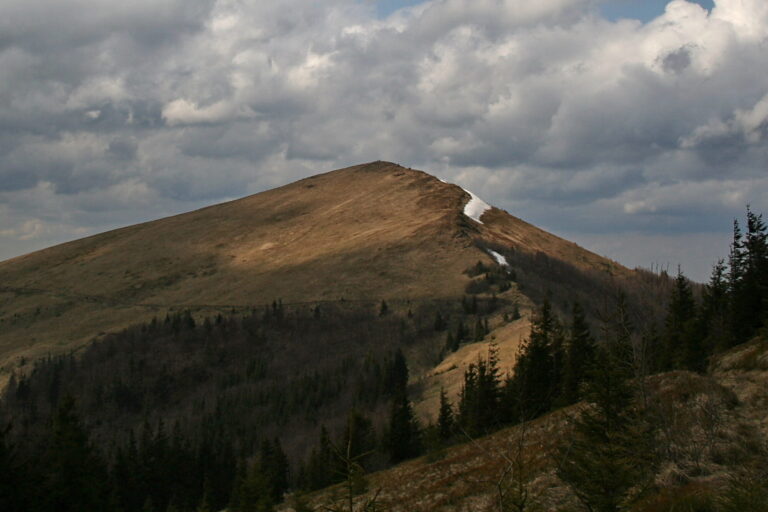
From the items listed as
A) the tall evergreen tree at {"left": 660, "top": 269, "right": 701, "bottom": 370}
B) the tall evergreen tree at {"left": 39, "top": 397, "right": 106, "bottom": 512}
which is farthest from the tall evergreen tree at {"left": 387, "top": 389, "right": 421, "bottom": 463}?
the tall evergreen tree at {"left": 39, "top": 397, "right": 106, "bottom": 512}

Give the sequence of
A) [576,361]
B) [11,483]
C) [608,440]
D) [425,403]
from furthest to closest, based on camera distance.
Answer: [425,403]
[576,361]
[11,483]
[608,440]

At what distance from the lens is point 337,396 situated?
146625 millimetres

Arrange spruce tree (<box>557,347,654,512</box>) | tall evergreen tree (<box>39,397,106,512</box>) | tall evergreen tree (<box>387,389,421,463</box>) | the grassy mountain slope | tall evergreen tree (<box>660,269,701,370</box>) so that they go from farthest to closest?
tall evergreen tree (<box>387,389,421,463</box>), tall evergreen tree (<box>660,269,701,370</box>), tall evergreen tree (<box>39,397,106,512</box>), the grassy mountain slope, spruce tree (<box>557,347,654,512</box>)

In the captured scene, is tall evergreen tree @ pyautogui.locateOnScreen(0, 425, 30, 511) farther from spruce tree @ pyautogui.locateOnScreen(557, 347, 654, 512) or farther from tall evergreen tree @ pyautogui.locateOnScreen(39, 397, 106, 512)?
spruce tree @ pyautogui.locateOnScreen(557, 347, 654, 512)

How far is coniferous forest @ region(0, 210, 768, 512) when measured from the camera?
2117cm

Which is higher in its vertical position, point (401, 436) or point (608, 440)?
point (608, 440)

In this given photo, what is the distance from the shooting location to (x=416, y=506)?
3175 centimetres

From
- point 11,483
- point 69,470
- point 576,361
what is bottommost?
point 69,470

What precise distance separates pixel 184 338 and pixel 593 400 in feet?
603

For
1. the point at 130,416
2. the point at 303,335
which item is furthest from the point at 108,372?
the point at 303,335

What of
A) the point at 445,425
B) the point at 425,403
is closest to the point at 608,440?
the point at 445,425

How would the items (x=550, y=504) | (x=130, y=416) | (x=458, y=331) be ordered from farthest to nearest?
1. (x=130, y=416)
2. (x=458, y=331)
3. (x=550, y=504)

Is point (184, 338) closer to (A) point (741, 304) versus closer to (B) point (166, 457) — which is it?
(B) point (166, 457)

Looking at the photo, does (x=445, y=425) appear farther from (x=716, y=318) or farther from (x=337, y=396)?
(x=337, y=396)
